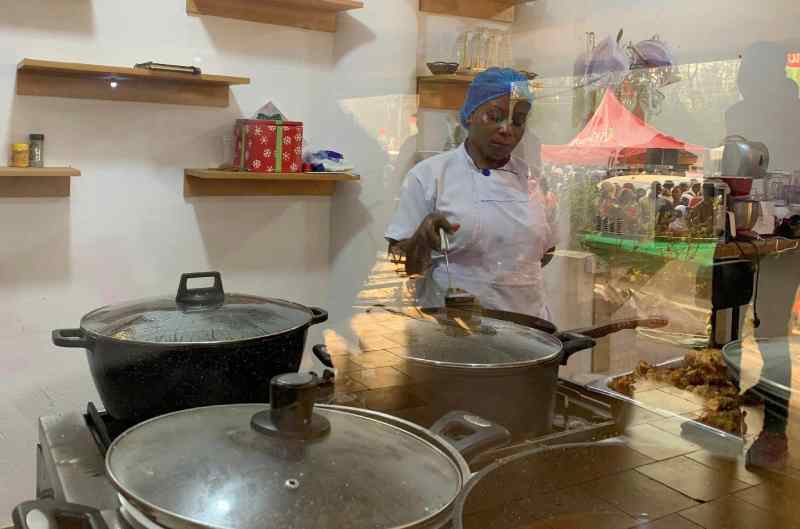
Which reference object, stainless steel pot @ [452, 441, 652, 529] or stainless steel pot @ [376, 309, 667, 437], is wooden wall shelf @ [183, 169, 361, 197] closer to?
stainless steel pot @ [376, 309, 667, 437]

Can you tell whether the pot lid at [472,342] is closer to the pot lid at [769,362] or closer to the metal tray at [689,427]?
the metal tray at [689,427]

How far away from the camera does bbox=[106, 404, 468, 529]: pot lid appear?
56cm

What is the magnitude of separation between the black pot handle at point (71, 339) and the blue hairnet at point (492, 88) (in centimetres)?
110

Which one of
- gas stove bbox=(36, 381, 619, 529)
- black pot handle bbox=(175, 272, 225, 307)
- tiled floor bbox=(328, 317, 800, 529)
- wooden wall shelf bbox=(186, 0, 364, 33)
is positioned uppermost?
wooden wall shelf bbox=(186, 0, 364, 33)

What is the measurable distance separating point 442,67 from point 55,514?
186cm

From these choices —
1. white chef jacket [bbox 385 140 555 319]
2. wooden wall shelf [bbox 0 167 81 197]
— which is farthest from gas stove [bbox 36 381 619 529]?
wooden wall shelf [bbox 0 167 81 197]

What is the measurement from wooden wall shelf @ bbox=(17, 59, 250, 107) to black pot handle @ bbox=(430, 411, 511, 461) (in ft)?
4.97

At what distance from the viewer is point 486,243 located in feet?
5.49

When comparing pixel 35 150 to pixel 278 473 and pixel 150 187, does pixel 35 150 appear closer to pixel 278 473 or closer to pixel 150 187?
pixel 150 187

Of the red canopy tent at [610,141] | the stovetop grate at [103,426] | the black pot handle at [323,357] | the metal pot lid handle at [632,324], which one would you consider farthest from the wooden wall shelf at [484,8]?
the stovetop grate at [103,426]

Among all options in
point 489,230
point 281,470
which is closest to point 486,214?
point 489,230

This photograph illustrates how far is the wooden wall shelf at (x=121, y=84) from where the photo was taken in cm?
191

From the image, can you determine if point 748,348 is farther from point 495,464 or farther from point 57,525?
point 57,525

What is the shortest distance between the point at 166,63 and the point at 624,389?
1.62 metres
